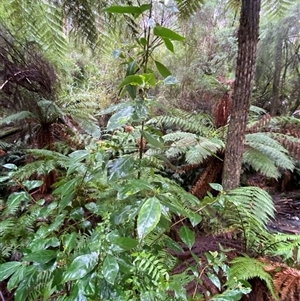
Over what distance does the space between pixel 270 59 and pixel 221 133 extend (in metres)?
1.88

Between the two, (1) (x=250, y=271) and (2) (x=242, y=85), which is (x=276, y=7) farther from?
(1) (x=250, y=271)

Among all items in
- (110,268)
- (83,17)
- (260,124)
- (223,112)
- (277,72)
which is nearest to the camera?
(110,268)

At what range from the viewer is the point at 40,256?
21.1 inches

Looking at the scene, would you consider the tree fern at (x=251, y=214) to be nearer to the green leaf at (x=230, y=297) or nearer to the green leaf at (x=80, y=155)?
the green leaf at (x=230, y=297)

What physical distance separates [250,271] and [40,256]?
2.52 ft

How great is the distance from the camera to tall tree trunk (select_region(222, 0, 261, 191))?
138cm

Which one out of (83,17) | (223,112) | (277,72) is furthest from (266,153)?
(277,72)

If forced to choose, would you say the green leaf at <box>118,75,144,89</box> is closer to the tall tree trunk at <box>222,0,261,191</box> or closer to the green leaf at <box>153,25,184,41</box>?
the green leaf at <box>153,25,184,41</box>

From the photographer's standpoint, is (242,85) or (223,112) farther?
(223,112)

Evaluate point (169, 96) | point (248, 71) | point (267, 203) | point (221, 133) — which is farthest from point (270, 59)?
point (267, 203)

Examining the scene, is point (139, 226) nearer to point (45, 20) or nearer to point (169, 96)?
point (45, 20)

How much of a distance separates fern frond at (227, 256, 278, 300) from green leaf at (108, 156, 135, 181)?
1.97 ft

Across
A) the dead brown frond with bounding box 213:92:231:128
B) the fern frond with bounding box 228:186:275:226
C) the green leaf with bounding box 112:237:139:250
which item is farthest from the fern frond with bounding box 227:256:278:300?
the dead brown frond with bounding box 213:92:231:128

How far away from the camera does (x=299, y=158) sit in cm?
223
